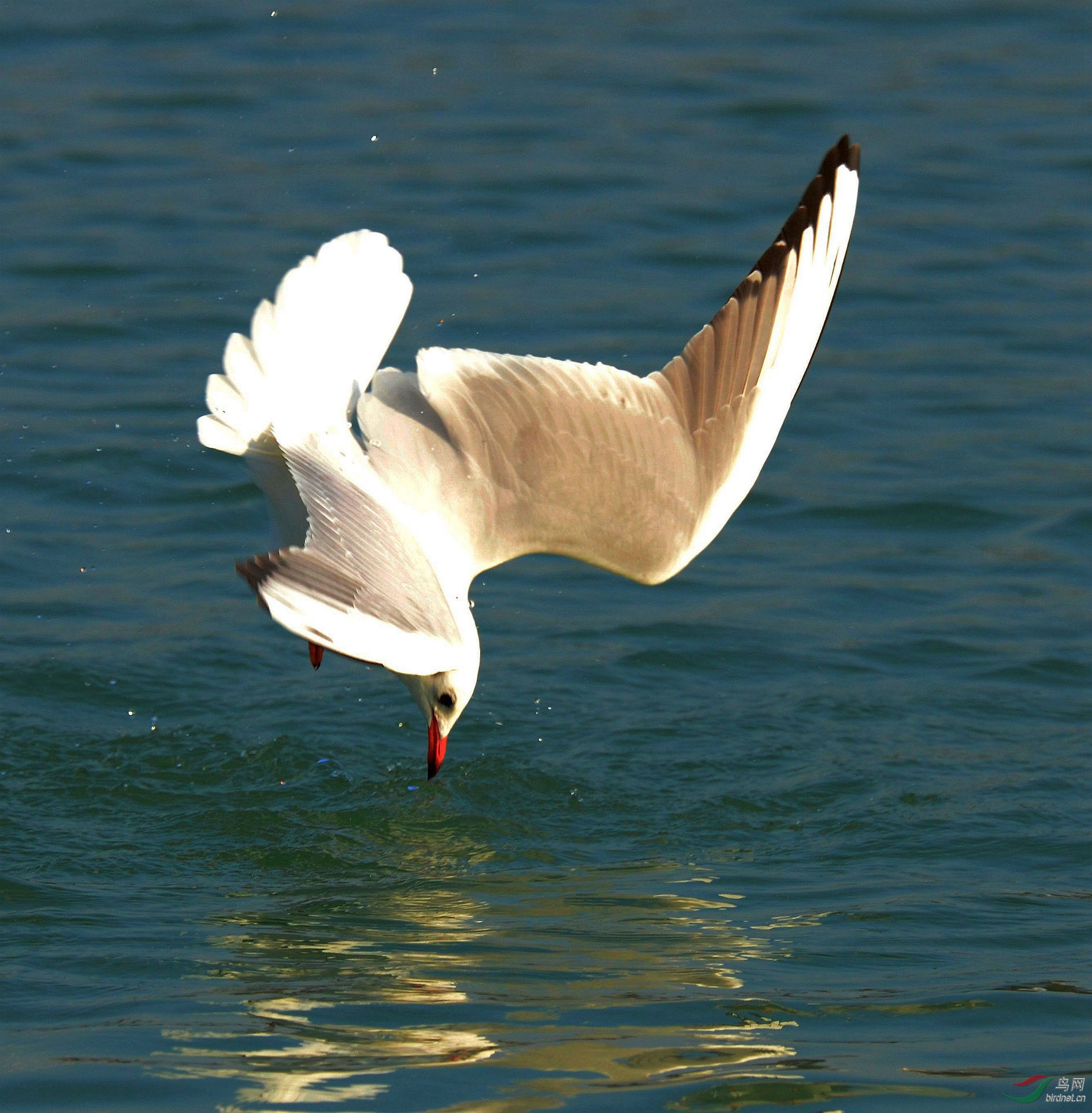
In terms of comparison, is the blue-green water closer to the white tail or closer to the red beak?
the red beak

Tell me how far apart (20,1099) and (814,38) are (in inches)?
405

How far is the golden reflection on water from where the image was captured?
3746 mm

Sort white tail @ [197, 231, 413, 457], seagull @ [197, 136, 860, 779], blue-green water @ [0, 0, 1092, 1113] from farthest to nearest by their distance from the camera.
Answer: white tail @ [197, 231, 413, 457]
seagull @ [197, 136, 860, 779]
blue-green water @ [0, 0, 1092, 1113]

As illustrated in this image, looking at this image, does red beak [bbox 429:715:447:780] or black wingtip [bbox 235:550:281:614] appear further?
red beak [bbox 429:715:447:780]

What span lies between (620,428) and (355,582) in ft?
3.72

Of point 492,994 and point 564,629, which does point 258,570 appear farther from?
point 564,629

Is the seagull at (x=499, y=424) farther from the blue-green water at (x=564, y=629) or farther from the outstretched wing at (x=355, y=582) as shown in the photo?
the blue-green water at (x=564, y=629)

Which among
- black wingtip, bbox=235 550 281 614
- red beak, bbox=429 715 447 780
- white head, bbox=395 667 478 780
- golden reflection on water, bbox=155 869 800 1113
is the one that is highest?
black wingtip, bbox=235 550 281 614

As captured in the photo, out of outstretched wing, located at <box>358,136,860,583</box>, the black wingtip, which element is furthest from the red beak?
the black wingtip

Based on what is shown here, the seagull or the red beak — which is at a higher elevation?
the seagull

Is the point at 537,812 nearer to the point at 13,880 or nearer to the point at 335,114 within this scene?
the point at 13,880

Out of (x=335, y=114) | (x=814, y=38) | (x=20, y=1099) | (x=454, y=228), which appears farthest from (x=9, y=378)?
(x=814, y=38)

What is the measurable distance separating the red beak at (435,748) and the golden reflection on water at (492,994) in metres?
0.34

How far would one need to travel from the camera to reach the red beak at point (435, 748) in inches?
198
